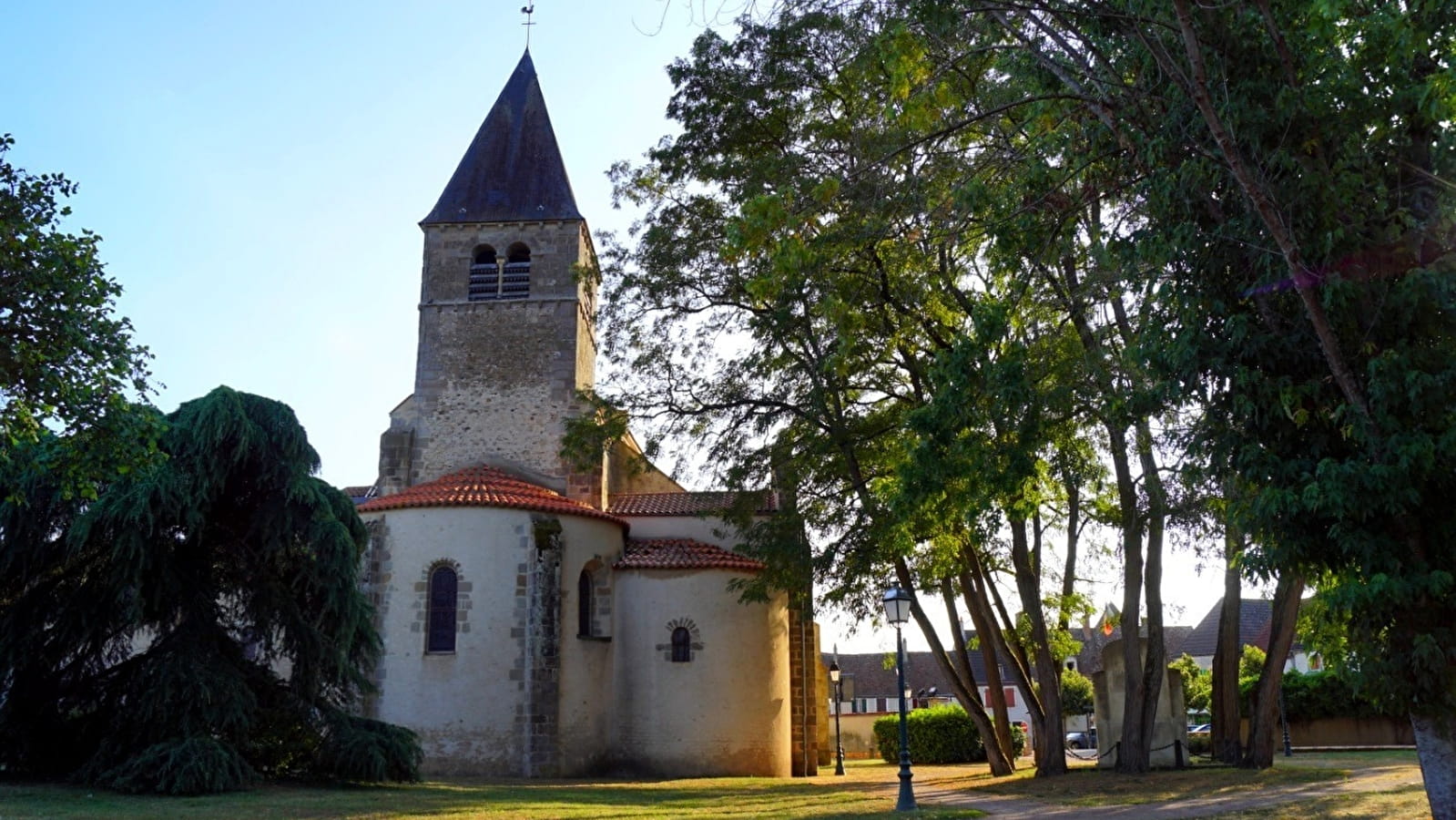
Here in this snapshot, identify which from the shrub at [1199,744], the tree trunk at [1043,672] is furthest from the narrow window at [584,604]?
the shrub at [1199,744]

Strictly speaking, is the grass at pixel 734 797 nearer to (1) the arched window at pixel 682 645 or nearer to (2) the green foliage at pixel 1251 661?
(1) the arched window at pixel 682 645

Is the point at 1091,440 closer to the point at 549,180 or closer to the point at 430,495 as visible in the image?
the point at 430,495

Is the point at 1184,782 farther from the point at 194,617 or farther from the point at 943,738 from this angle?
the point at 943,738

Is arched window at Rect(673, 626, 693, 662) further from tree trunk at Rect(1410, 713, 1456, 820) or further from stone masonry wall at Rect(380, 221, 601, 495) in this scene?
tree trunk at Rect(1410, 713, 1456, 820)

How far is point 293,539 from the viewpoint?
17984mm

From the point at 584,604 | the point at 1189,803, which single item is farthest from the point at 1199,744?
the point at 584,604

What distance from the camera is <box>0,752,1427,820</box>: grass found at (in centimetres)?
1319

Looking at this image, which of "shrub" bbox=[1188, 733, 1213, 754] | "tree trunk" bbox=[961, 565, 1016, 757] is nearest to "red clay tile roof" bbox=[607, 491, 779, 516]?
"tree trunk" bbox=[961, 565, 1016, 757]

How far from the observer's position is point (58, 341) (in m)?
11.1

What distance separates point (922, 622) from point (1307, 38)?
15059 mm

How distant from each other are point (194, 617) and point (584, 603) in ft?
32.2

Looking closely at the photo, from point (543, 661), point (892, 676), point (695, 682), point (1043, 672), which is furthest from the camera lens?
point (892, 676)

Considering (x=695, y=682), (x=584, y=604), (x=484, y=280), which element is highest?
(x=484, y=280)

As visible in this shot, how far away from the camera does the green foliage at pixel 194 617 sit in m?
16.1
